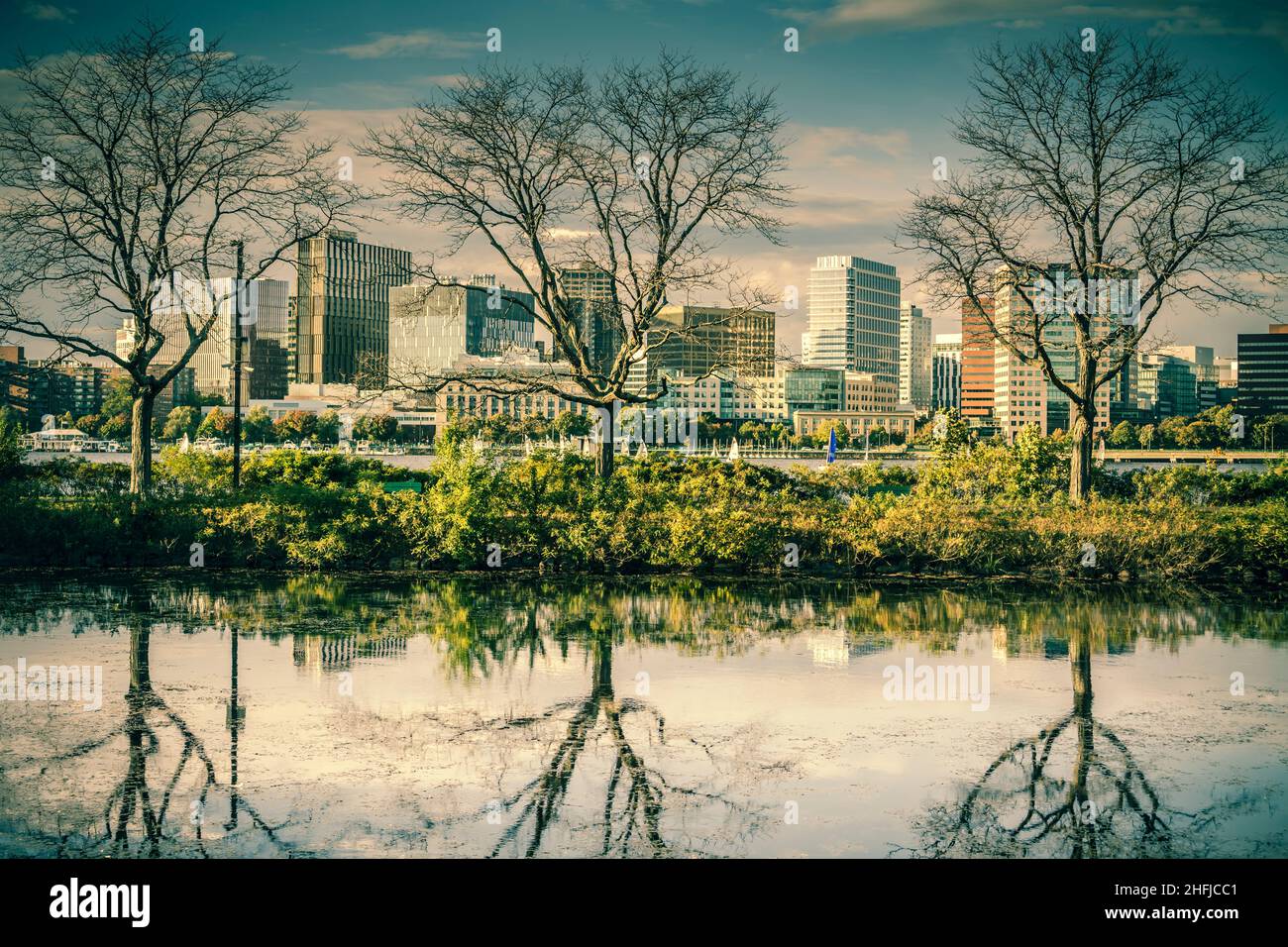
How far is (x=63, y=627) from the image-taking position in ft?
48.0

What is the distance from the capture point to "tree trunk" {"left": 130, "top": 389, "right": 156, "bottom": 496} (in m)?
25.6

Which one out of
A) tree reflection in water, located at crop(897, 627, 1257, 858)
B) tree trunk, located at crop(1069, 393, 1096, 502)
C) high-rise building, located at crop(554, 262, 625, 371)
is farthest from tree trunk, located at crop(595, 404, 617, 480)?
tree reflection in water, located at crop(897, 627, 1257, 858)

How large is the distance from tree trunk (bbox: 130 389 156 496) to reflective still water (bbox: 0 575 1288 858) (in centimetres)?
969

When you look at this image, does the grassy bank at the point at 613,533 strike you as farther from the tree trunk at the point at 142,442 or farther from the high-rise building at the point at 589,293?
the high-rise building at the point at 589,293

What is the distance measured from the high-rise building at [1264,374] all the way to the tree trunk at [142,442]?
115m

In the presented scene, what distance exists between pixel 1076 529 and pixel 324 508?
13.5m

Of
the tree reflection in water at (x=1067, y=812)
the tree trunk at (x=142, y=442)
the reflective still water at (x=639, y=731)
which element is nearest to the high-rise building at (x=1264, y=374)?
the tree trunk at (x=142, y=442)

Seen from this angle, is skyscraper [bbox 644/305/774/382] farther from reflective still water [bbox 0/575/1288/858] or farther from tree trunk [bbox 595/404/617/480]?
reflective still water [bbox 0/575/1288/858]

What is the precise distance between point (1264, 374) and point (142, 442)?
12735 centimetres

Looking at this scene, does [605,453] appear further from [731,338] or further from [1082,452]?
[1082,452]

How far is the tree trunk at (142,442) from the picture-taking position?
83.9ft

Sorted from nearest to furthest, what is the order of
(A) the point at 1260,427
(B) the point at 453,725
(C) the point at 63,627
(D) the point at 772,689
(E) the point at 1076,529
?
1. (B) the point at 453,725
2. (D) the point at 772,689
3. (C) the point at 63,627
4. (E) the point at 1076,529
5. (A) the point at 1260,427
